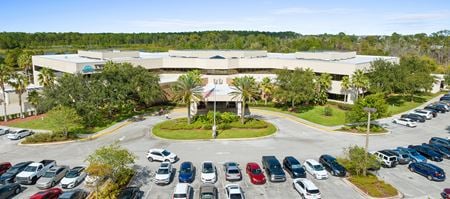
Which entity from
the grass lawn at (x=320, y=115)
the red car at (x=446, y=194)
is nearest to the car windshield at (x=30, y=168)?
the red car at (x=446, y=194)

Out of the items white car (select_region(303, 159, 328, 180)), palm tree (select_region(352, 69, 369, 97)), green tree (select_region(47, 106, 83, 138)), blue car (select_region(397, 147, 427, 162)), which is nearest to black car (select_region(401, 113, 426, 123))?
palm tree (select_region(352, 69, 369, 97))

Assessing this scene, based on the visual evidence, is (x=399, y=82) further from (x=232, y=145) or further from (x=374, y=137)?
(x=232, y=145)

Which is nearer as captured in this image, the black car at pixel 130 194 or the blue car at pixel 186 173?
the black car at pixel 130 194

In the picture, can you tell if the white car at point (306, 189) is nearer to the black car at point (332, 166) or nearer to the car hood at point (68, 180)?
the black car at point (332, 166)

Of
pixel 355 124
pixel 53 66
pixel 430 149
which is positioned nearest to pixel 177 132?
pixel 355 124

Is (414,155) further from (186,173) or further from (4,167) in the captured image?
(4,167)

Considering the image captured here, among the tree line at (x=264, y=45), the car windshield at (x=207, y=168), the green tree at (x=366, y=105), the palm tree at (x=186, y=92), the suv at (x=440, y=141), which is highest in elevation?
the tree line at (x=264, y=45)
